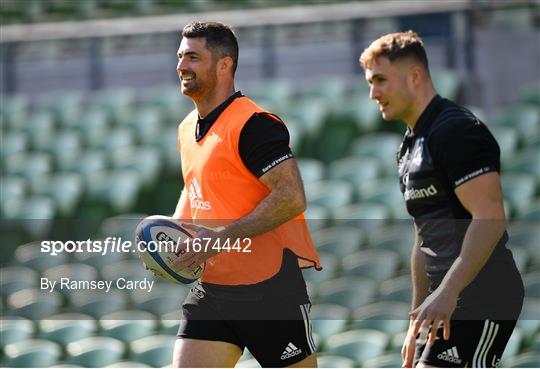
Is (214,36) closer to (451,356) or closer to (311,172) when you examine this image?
(451,356)

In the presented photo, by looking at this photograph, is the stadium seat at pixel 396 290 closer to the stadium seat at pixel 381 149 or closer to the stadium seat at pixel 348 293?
the stadium seat at pixel 348 293

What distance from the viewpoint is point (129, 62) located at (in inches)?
471

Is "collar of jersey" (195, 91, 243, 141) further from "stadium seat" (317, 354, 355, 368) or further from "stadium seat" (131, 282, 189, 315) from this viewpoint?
"stadium seat" (131, 282, 189, 315)

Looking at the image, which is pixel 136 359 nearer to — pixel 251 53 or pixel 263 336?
pixel 263 336

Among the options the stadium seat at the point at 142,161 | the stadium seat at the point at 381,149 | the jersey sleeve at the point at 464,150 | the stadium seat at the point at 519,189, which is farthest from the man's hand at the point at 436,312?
the stadium seat at the point at 142,161

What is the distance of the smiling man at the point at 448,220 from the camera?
365 centimetres

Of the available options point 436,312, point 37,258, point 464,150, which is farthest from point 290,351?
point 37,258

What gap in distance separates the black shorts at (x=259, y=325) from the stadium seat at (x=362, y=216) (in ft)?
12.1

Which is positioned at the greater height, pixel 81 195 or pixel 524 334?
pixel 81 195

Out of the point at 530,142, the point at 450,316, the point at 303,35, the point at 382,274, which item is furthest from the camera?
the point at 303,35

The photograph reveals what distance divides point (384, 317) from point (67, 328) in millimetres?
1886

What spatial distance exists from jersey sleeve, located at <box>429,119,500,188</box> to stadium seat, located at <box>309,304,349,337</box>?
2.98 m

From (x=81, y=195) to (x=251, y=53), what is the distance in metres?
3.04

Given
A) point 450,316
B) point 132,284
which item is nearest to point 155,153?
point 132,284
